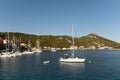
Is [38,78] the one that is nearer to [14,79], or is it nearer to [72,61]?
[14,79]

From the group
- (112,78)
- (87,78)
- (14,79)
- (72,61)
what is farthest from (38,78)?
(72,61)

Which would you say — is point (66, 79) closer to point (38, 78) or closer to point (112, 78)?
point (38, 78)

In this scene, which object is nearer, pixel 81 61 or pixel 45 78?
pixel 45 78

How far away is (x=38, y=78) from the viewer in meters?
70.3

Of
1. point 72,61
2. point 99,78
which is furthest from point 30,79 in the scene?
point 72,61

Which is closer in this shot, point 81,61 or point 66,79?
point 66,79

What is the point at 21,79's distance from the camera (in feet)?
227

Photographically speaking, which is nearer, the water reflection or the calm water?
the calm water

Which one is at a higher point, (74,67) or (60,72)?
(74,67)

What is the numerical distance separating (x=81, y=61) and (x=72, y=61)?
444 centimetres

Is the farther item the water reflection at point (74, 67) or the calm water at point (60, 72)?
the water reflection at point (74, 67)

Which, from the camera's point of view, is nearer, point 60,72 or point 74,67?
point 60,72

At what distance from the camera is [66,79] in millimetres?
68812

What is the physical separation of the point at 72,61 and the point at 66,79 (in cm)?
4626
